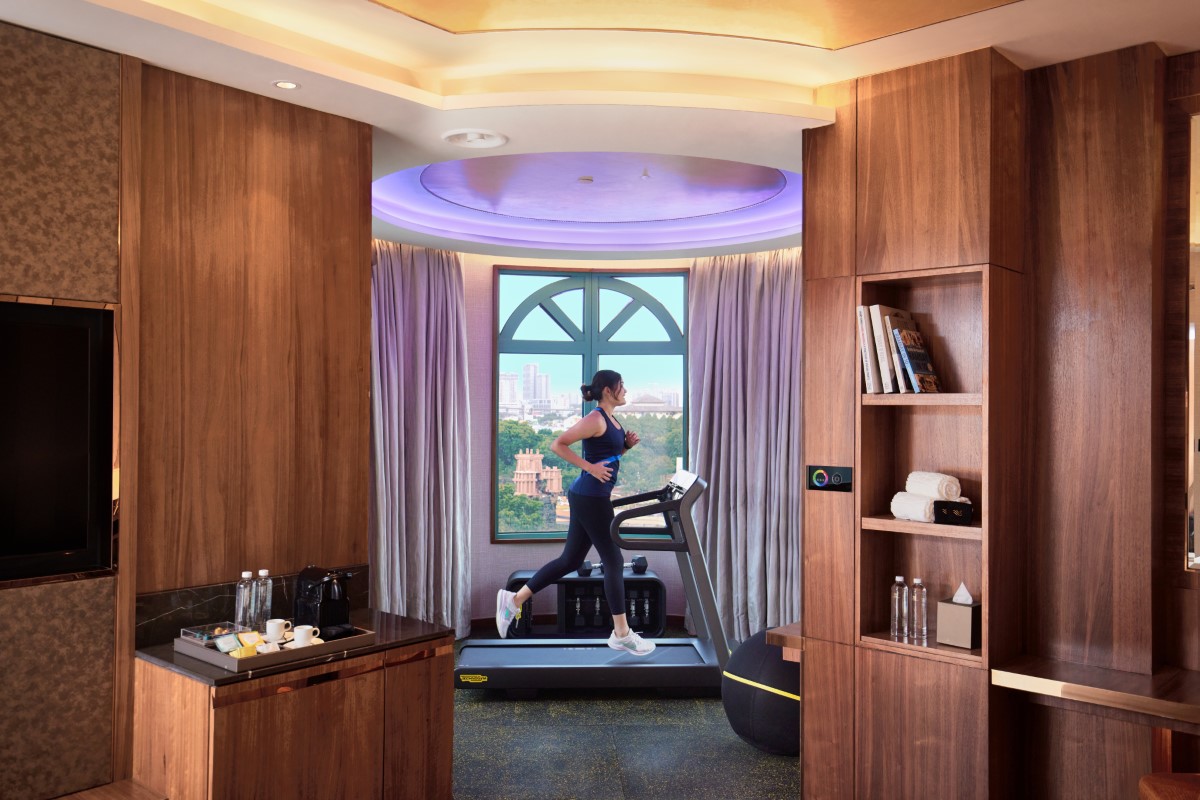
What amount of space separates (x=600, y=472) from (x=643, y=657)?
1.02 m

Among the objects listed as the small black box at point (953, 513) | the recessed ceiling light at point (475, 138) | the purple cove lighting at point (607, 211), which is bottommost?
the small black box at point (953, 513)

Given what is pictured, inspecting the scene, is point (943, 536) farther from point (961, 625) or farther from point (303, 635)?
point (303, 635)

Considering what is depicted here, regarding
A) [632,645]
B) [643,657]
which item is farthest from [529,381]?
[643,657]

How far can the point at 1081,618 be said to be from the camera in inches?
120

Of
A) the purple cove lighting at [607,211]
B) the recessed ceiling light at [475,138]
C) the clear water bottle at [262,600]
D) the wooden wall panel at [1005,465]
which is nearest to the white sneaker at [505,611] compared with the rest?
the purple cove lighting at [607,211]

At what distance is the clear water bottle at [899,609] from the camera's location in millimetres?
3238

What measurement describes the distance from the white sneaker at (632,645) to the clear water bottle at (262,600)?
243cm

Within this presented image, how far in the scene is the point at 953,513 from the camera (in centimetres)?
304

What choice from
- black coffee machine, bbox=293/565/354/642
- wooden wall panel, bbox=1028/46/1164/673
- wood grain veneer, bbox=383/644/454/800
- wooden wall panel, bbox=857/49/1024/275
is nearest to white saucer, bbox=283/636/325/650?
black coffee machine, bbox=293/565/354/642

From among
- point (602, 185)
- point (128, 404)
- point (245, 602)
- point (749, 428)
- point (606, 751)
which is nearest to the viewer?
point (128, 404)

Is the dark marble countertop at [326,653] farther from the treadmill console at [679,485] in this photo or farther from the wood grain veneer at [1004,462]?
the treadmill console at [679,485]

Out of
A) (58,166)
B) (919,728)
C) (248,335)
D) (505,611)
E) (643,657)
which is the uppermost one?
(58,166)

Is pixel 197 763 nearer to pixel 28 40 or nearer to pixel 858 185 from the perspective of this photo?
pixel 28 40

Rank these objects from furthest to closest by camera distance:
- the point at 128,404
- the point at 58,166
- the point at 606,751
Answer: the point at 606,751, the point at 128,404, the point at 58,166
